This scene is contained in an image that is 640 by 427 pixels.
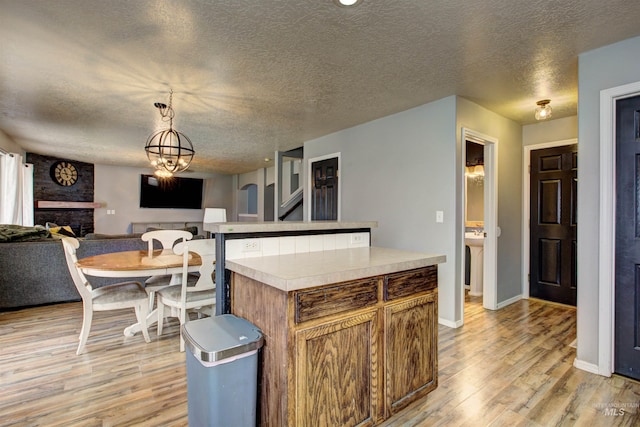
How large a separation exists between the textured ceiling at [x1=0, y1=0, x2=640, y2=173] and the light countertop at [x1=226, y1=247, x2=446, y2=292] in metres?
1.49

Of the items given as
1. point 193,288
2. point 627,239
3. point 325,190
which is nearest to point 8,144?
point 193,288

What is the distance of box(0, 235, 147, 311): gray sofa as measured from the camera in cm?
369

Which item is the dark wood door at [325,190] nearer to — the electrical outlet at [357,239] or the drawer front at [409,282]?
the electrical outlet at [357,239]

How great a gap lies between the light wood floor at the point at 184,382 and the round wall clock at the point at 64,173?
532 cm

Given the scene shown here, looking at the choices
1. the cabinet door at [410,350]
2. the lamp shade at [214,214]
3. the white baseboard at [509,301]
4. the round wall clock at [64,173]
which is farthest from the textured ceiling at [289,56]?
the round wall clock at [64,173]

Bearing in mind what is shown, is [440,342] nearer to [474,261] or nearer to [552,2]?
[474,261]

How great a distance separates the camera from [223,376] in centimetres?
139

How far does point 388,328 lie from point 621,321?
73.8 inches

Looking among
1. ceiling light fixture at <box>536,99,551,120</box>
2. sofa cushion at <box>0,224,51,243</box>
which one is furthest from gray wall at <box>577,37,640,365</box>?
sofa cushion at <box>0,224,51,243</box>

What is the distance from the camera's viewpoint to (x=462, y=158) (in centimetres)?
335

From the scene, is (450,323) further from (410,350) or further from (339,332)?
(339,332)

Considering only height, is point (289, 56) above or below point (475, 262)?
above

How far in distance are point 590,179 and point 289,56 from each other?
2461 millimetres

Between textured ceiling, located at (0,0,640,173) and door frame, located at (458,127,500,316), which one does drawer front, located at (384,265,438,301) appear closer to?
textured ceiling, located at (0,0,640,173)
